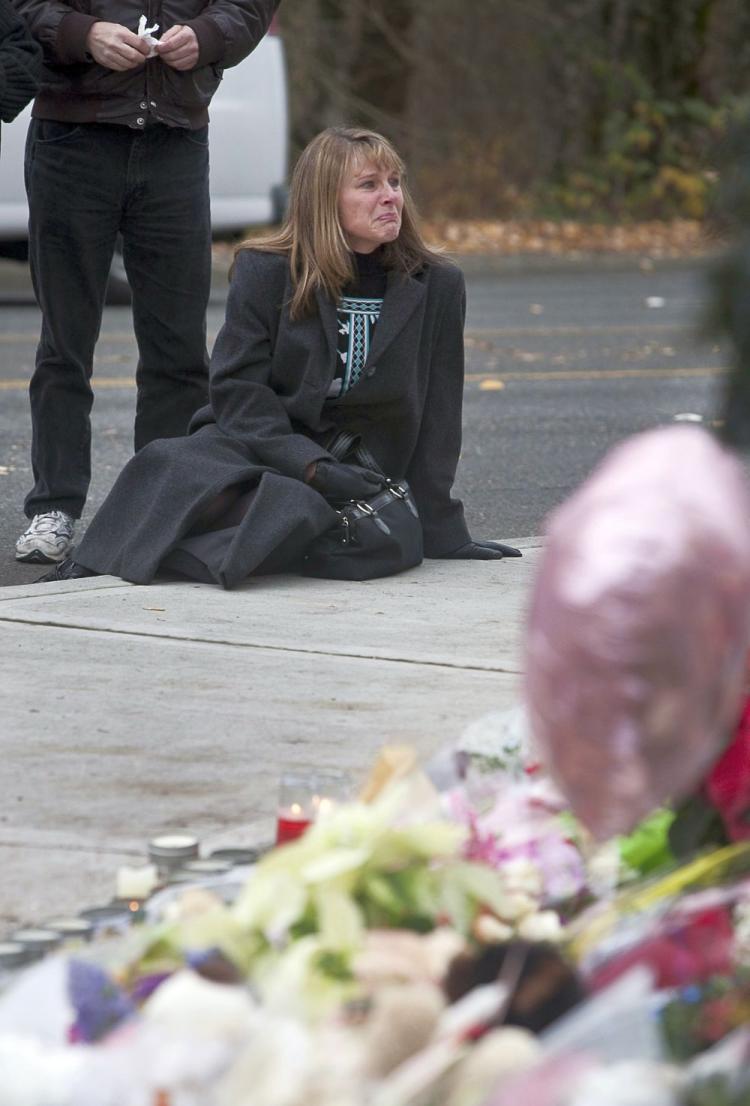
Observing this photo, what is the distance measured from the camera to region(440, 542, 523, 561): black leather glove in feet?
18.0

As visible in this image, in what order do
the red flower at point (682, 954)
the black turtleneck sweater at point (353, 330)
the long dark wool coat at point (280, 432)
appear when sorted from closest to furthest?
1. the red flower at point (682, 954)
2. the long dark wool coat at point (280, 432)
3. the black turtleneck sweater at point (353, 330)

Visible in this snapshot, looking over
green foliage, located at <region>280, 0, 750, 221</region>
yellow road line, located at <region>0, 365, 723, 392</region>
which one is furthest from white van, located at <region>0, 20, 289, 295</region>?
green foliage, located at <region>280, 0, 750, 221</region>

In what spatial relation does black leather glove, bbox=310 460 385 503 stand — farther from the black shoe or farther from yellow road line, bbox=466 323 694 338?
yellow road line, bbox=466 323 694 338

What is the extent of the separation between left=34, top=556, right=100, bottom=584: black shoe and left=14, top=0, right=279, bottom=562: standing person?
0.21 meters

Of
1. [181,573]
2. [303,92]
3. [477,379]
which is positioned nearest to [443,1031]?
[181,573]

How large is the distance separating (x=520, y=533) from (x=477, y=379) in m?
4.04

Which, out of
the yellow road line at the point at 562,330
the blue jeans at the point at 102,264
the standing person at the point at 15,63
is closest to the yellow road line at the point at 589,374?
the yellow road line at the point at 562,330

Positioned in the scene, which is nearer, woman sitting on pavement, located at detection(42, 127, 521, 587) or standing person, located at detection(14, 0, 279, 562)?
woman sitting on pavement, located at detection(42, 127, 521, 587)

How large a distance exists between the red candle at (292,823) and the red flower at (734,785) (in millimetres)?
663

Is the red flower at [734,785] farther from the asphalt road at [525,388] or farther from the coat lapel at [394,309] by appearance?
the coat lapel at [394,309]

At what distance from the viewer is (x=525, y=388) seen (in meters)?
10.0

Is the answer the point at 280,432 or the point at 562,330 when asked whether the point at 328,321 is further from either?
the point at 562,330

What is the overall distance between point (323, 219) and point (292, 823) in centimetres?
262

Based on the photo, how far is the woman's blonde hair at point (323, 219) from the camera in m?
5.20
